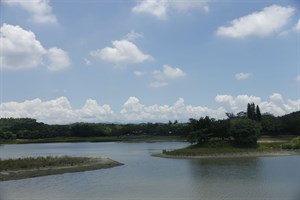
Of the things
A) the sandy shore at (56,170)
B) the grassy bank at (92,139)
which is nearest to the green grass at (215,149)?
the sandy shore at (56,170)

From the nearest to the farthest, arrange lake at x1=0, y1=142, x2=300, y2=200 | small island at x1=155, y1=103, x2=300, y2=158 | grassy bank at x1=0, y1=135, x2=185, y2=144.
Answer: lake at x1=0, y1=142, x2=300, y2=200
small island at x1=155, y1=103, x2=300, y2=158
grassy bank at x1=0, y1=135, x2=185, y2=144

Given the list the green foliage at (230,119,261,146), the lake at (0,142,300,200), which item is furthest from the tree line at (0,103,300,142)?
the lake at (0,142,300,200)

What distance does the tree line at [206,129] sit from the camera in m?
79.9

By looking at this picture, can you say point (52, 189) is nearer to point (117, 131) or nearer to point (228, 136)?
point (228, 136)

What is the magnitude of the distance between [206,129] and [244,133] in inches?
286

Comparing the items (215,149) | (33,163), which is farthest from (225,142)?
(33,163)

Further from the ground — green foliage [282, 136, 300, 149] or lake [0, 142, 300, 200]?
green foliage [282, 136, 300, 149]

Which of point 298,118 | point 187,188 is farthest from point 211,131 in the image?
point 187,188

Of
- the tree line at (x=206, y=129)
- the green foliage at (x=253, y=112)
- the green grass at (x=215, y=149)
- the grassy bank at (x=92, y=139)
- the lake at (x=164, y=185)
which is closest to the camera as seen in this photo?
the lake at (x=164, y=185)

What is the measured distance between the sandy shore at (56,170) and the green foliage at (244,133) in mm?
29747

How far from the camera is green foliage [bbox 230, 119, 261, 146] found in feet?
258

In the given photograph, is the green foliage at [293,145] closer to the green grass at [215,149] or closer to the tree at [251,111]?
the green grass at [215,149]

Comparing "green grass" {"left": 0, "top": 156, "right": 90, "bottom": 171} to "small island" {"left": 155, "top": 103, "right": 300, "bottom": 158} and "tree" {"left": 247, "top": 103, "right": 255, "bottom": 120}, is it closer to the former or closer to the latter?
"small island" {"left": 155, "top": 103, "right": 300, "bottom": 158}

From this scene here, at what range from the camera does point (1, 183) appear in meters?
40.2
